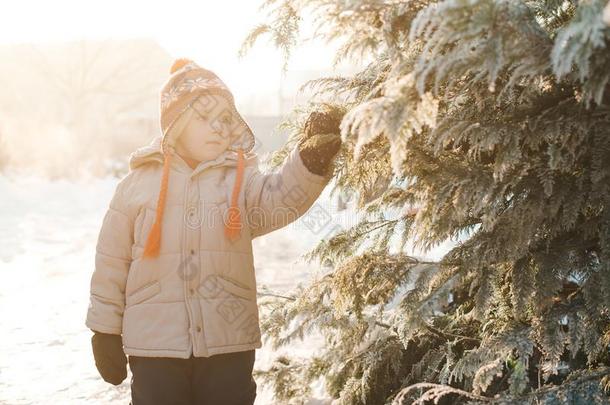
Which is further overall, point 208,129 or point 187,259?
point 208,129

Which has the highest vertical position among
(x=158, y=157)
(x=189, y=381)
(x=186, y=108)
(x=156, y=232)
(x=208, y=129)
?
(x=186, y=108)

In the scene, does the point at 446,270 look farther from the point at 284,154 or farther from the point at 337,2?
the point at 337,2

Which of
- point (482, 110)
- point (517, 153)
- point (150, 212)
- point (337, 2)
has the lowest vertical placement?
point (150, 212)

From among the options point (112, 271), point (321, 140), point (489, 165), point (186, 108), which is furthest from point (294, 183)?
point (112, 271)

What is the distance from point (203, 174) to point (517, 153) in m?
1.56

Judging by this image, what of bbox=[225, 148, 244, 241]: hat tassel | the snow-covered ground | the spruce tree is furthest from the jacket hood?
the snow-covered ground

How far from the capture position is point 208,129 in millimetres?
2973

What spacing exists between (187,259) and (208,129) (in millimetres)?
628

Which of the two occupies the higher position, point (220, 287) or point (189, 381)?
point (220, 287)

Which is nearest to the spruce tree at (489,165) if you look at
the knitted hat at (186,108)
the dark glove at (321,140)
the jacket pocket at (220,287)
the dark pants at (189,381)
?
the dark glove at (321,140)

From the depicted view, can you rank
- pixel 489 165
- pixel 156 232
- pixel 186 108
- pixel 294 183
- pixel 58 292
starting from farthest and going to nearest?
pixel 58 292, pixel 186 108, pixel 156 232, pixel 294 183, pixel 489 165

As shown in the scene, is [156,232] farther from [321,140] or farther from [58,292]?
[58,292]

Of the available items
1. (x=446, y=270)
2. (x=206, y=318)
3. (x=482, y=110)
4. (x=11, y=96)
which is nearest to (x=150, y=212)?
(x=206, y=318)

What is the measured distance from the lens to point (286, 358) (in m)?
3.90
